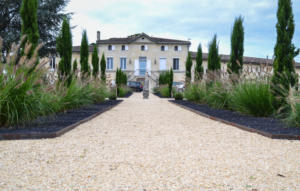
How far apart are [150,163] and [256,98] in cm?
473

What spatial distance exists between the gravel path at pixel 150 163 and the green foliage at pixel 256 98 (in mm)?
2575

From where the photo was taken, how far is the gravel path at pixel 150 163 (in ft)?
7.47

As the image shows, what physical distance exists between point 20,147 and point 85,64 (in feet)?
32.2

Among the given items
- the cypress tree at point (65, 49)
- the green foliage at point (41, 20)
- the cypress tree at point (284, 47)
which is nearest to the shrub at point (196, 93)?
the cypress tree at point (284, 47)

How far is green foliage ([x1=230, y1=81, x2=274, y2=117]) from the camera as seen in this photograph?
6.75 m

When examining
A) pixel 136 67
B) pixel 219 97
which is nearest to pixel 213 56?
pixel 219 97

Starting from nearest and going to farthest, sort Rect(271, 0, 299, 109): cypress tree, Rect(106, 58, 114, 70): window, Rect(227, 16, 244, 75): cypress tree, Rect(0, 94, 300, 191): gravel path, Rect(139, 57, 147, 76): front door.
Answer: Rect(0, 94, 300, 191): gravel path → Rect(271, 0, 299, 109): cypress tree → Rect(227, 16, 244, 75): cypress tree → Rect(139, 57, 147, 76): front door → Rect(106, 58, 114, 70): window

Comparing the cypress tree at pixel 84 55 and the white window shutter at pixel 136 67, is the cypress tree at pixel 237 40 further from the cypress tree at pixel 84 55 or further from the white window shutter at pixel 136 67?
the white window shutter at pixel 136 67

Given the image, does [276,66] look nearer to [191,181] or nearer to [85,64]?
[191,181]

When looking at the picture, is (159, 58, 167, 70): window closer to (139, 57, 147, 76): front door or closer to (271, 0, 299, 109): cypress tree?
(139, 57, 147, 76): front door

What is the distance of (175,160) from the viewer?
9.88ft

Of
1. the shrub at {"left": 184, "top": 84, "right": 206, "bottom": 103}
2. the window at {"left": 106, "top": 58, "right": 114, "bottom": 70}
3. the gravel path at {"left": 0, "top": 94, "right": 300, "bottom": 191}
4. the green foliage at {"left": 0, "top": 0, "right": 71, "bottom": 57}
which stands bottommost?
the gravel path at {"left": 0, "top": 94, "right": 300, "bottom": 191}

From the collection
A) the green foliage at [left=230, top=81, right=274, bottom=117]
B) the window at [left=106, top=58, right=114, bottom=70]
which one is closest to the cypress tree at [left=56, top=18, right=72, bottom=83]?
the green foliage at [left=230, top=81, right=274, bottom=117]

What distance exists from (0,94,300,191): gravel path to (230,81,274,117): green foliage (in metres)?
2.58
